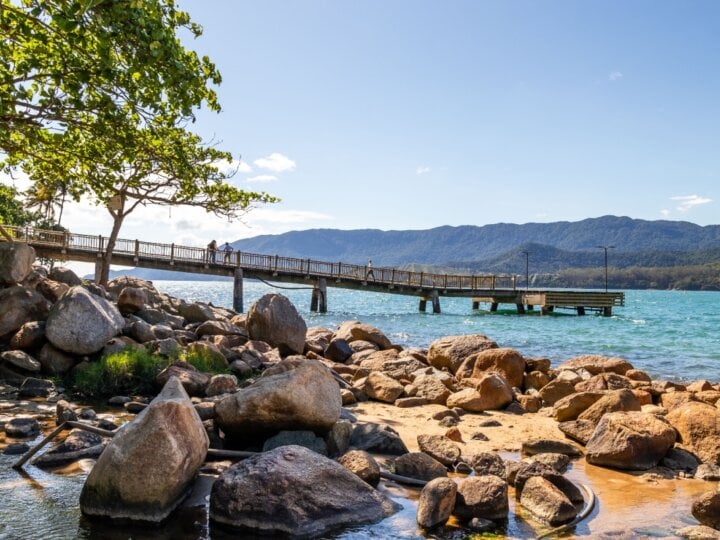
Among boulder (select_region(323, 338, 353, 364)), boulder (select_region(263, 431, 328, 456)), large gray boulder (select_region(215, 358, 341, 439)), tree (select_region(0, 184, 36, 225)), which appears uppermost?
tree (select_region(0, 184, 36, 225))

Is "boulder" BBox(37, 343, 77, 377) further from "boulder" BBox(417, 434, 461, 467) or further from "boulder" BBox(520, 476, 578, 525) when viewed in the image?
"boulder" BBox(520, 476, 578, 525)

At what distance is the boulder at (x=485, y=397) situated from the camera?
1073 cm

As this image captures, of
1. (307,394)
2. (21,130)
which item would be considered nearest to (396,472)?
(307,394)

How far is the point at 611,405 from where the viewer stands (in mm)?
9266

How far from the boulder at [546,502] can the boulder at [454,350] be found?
878 centimetres

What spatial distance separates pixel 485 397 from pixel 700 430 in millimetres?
3696

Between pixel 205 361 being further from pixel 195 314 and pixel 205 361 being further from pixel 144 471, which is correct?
pixel 144 471

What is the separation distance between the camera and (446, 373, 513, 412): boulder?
1073 cm

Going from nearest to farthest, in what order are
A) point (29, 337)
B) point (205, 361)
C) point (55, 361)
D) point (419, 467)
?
point (419, 467) < point (55, 361) < point (29, 337) < point (205, 361)

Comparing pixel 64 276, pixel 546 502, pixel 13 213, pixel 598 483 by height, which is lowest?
pixel 598 483

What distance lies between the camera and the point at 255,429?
6.97 metres

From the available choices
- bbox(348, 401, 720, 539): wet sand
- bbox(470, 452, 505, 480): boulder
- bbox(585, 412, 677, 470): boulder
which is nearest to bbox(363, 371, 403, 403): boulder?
bbox(348, 401, 720, 539): wet sand

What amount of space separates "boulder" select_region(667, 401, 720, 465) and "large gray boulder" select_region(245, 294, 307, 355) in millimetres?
8105

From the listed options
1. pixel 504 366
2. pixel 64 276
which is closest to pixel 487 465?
pixel 504 366
